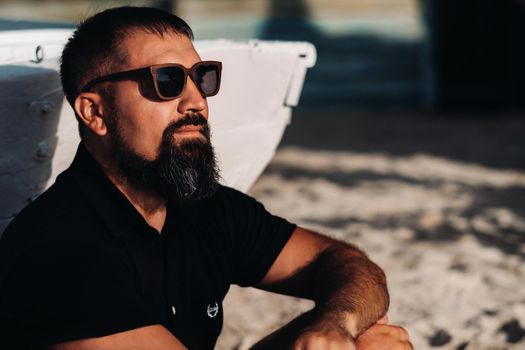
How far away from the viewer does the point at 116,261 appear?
5.80ft

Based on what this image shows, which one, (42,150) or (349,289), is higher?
(42,150)

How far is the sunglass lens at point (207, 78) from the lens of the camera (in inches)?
80.7

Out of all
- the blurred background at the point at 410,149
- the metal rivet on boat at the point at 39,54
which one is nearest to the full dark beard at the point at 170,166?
the metal rivet on boat at the point at 39,54

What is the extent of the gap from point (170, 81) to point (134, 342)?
62 centimetres

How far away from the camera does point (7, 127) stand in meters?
2.21

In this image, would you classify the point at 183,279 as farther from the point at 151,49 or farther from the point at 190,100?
the point at 151,49

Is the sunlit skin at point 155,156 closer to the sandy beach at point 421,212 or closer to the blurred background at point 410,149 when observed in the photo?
the blurred background at point 410,149

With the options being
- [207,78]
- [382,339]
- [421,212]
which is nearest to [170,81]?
[207,78]

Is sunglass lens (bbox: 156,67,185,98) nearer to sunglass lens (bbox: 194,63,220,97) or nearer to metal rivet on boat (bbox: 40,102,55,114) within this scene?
sunglass lens (bbox: 194,63,220,97)

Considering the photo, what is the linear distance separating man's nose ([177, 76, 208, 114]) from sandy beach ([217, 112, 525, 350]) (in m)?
1.50

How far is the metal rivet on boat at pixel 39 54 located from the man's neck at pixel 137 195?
480 mm

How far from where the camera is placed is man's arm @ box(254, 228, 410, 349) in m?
1.94

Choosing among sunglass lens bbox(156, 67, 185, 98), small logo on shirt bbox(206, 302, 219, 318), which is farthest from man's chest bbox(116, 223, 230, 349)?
sunglass lens bbox(156, 67, 185, 98)

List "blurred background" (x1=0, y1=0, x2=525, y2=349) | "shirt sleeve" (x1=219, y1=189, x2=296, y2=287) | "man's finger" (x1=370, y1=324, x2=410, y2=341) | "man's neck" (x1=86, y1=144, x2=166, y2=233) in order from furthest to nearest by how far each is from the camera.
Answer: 1. "blurred background" (x1=0, y1=0, x2=525, y2=349)
2. "shirt sleeve" (x1=219, y1=189, x2=296, y2=287)
3. "man's finger" (x1=370, y1=324, x2=410, y2=341)
4. "man's neck" (x1=86, y1=144, x2=166, y2=233)
